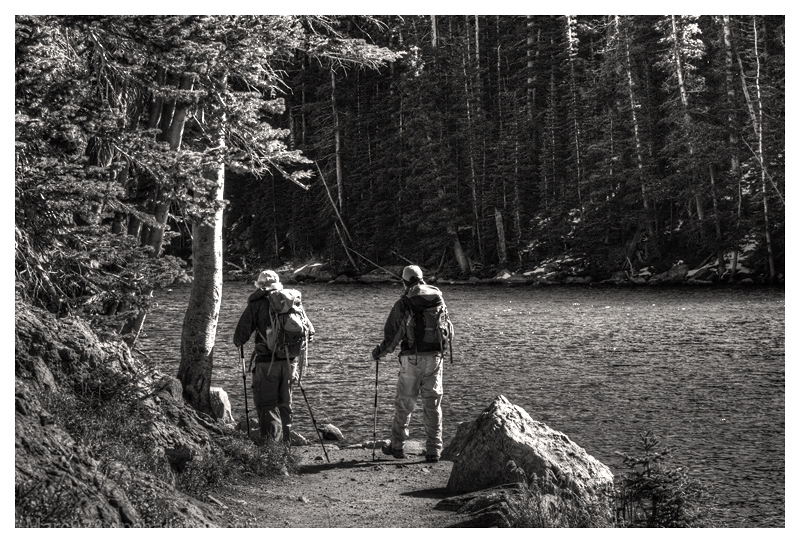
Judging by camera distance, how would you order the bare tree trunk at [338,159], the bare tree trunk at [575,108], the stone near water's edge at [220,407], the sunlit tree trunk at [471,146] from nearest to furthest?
the stone near water's edge at [220,407]
the sunlit tree trunk at [471,146]
the bare tree trunk at [575,108]
the bare tree trunk at [338,159]

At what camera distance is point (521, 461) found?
24.2 feet

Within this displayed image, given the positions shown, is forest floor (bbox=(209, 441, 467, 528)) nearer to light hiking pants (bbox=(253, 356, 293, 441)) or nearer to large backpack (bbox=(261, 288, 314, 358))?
light hiking pants (bbox=(253, 356, 293, 441))

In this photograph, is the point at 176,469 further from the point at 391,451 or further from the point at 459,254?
the point at 459,254

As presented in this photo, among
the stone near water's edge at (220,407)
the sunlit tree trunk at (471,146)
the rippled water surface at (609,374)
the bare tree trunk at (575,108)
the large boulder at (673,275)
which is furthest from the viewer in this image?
the bare tree trunk at (575,108)

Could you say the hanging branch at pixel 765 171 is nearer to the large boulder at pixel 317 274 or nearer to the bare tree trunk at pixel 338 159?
the large boulder at pixel 317 274

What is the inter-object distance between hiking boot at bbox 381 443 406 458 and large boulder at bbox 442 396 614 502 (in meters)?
1.43

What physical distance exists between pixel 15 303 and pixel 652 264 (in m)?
33.1

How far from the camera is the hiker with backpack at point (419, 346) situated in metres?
8.77

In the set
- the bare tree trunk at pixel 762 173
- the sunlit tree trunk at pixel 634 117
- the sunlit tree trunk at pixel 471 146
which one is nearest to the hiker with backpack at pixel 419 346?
the bare tree trunk at pixel 762 173

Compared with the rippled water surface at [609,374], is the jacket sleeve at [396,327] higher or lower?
higher

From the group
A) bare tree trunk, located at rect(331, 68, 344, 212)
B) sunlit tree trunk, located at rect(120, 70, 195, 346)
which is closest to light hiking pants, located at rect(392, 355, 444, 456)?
sunlit tree trunk, located at rect(120, 70, 195, 346)

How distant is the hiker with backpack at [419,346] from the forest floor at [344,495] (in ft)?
1.36

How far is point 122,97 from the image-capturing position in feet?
28.6

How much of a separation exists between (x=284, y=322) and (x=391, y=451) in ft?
6.45
